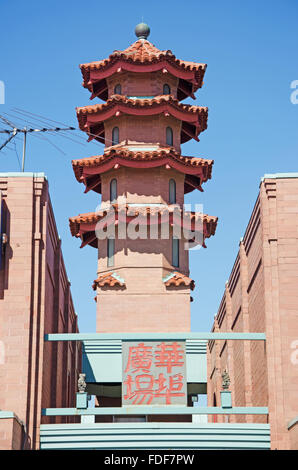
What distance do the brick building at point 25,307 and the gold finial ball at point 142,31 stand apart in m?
23.1

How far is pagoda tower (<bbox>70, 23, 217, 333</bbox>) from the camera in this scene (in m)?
45.4

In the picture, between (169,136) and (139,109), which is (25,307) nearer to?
(139,109)

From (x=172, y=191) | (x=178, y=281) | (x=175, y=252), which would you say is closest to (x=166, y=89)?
(x=172, y=191)

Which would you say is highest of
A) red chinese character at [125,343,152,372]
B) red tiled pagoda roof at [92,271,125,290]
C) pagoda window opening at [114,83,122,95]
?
pagoda window opening at [114,83,122,95]

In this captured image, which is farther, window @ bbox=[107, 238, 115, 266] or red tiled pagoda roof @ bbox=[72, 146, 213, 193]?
red tiled pagoda roof @ bbox=[72, 146, 213, 193]

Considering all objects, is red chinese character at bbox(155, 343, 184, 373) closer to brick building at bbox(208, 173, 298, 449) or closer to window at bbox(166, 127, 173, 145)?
brick building at bbox(208, 173, 298, 449)

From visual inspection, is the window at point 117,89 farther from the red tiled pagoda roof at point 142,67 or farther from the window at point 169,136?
the window at point 169,136

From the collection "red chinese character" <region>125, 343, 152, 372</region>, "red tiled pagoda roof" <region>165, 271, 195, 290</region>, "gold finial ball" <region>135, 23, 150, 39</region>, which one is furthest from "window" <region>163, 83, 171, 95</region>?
"red chinese character" <region>125, 343, 152, 372</region>

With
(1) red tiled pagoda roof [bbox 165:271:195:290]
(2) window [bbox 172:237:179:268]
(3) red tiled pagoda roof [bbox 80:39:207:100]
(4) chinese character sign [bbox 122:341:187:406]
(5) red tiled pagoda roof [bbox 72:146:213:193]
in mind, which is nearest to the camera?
(4) chinese character sign [bbox 122:341:187:406]

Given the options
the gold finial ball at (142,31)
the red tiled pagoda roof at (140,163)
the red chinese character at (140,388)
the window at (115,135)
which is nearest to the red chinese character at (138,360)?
the red chinese character at (140,388)

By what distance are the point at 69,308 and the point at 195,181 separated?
12.6 meters

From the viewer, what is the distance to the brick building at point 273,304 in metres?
31.2

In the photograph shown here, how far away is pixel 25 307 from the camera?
104ft

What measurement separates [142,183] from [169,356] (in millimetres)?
17626
